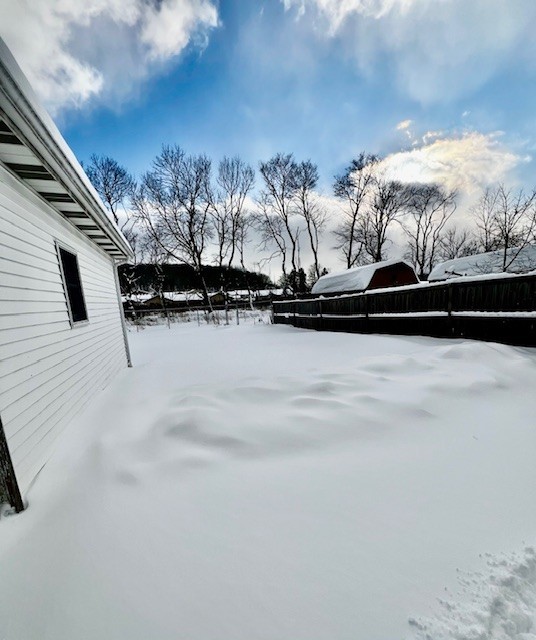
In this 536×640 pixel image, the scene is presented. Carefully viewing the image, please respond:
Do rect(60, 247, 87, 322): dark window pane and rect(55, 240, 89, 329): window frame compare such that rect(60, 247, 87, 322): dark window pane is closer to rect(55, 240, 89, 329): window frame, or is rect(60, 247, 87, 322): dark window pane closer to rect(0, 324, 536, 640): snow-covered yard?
rect(55, 240, 89, 329): window frame

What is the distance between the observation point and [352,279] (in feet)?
60.7

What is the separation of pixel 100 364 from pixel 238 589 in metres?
4.33

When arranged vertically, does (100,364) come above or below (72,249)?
below

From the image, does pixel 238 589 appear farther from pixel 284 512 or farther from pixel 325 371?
pixel 325 371

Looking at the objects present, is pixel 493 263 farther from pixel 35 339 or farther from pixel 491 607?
pixel 35 339

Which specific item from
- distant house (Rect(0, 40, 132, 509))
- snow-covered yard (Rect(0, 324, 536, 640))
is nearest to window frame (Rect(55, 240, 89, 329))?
distant house (Rect(0, 40, 132, 509))

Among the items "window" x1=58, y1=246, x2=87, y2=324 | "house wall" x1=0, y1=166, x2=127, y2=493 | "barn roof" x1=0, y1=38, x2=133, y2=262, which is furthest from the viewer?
"window" x1=58, y1=246, x2=87, y2=324

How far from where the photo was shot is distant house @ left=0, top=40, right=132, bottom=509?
1891mm

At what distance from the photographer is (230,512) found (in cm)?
165

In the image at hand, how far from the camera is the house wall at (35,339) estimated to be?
2.08 m

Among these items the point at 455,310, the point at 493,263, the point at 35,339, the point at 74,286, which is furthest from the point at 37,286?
the point at 493,263

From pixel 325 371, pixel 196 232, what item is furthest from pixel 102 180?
pixel 325 371

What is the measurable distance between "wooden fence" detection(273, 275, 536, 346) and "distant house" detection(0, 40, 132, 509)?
6703 millimetres

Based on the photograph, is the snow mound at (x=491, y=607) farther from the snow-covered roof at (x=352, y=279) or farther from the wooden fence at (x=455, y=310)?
the snow-covered roof at (x=352, y=279)
